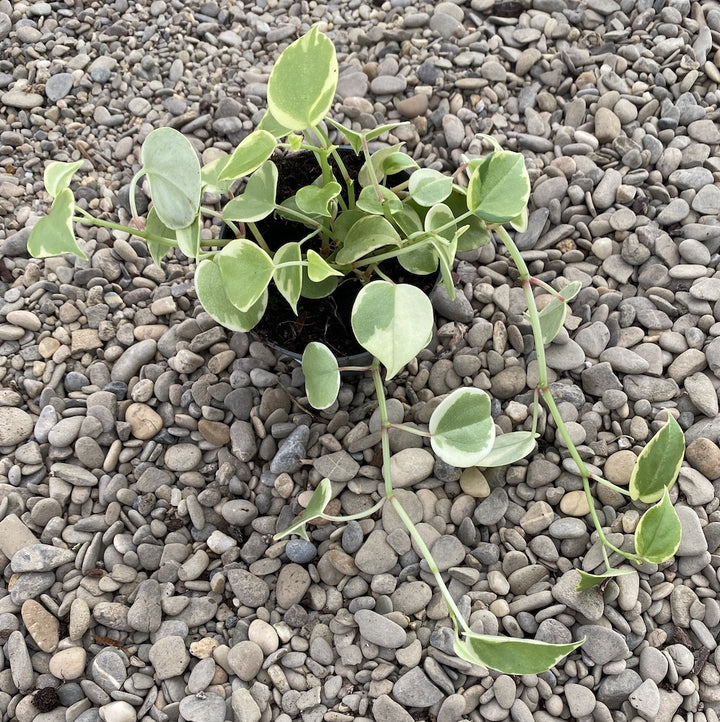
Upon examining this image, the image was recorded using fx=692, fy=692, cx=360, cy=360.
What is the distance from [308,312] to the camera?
1209mm

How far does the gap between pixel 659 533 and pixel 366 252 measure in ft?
1.86

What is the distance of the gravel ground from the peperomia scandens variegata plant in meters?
0.11

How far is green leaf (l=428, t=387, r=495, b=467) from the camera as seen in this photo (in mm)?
963

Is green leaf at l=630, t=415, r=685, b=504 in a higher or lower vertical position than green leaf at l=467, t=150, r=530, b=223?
lower

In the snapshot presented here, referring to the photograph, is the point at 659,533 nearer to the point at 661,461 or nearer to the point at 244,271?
the point at 661,461

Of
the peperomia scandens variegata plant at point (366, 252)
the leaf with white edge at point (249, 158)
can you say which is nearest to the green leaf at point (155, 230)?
the peperomia scandens variegata plant at point (366, 252)

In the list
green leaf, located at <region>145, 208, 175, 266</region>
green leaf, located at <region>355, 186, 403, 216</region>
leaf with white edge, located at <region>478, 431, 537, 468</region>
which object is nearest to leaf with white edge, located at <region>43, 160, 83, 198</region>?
green leaf, located at <region>145, 208, 175, 266</region>

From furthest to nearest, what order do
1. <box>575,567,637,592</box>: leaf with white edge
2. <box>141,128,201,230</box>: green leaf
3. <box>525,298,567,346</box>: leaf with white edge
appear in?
<box>525,298,567,346</box>: leaf with white edge → <box>575,567,637,592</box>: leaf with white edge → <box>141,128,201,230</box>: green leaf

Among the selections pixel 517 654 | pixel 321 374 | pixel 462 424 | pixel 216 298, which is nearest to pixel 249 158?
pixel 216 298

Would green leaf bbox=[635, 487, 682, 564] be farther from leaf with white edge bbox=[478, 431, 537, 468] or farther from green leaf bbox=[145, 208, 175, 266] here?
green leaf bbox=[145, 208, 175, 266]

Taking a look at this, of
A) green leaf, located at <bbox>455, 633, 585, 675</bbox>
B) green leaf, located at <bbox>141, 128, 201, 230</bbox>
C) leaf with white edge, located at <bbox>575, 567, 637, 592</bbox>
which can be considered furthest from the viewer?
leaf with white edge, located at <bbox>575, 567, 637, 592</bbox>

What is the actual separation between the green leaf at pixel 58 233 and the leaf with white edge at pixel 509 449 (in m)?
0.62

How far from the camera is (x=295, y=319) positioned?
47.4 inches

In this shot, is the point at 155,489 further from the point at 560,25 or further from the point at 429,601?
the point at 560,25
